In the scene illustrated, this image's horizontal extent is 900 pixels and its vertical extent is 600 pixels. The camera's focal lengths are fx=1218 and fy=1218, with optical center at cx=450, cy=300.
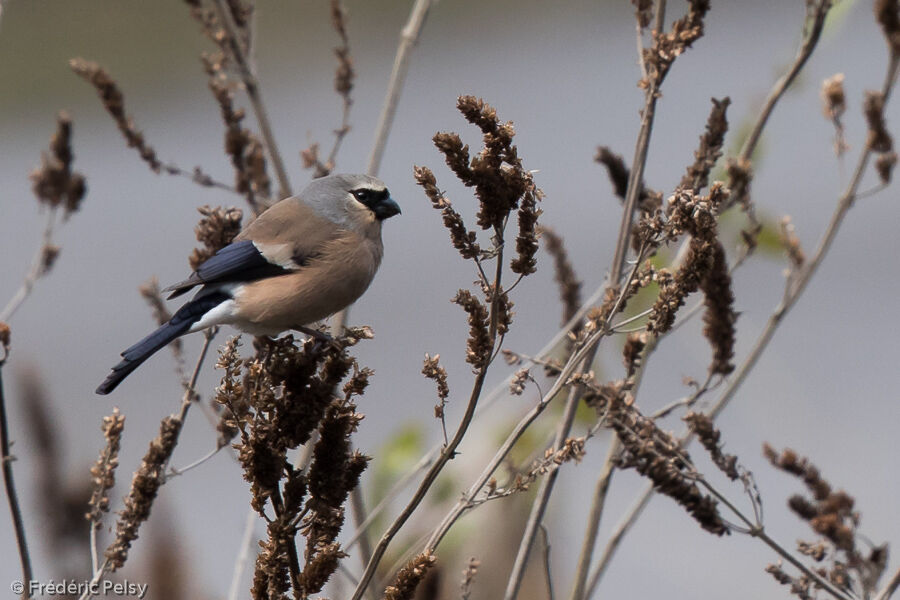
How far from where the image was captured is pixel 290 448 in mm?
2369

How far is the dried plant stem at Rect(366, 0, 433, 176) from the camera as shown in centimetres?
360

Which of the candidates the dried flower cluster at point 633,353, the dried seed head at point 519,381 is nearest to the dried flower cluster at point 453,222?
the dried seed head at point 519,381

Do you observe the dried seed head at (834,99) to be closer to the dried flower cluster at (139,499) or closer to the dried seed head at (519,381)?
the dried seed head at (519,381)

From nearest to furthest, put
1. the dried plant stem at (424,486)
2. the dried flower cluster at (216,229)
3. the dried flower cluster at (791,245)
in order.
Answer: the dried plant stem at (424,486), the dried flower cluster at (216,229), the dried flower cluster at (791,245)

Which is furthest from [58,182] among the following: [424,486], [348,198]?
[424,486]

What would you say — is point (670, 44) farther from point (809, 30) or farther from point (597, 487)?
point (597, 487)

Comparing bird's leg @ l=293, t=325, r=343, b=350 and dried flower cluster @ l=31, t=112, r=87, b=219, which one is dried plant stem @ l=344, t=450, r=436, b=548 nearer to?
bird's leg @ l=293, t=325, r=343, b=350

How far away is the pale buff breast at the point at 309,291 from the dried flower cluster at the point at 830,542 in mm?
1281

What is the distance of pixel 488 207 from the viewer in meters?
2.19

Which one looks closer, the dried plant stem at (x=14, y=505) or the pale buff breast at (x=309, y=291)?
the dried plant stem at (x=14, y=505)

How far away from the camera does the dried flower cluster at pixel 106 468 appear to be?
2.63m

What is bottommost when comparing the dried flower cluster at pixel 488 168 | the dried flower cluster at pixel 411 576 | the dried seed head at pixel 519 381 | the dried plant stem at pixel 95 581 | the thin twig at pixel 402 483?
the dried flower cluster at pixel 411 576

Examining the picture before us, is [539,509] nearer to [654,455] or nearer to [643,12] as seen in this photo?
[654,455]

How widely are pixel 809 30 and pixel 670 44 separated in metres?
0.56
